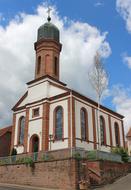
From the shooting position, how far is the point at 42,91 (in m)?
34.7

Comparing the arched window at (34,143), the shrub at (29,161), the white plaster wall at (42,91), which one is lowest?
the shrub at (29,161)

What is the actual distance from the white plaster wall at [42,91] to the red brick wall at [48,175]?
10.5 meters

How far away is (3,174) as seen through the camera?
28.1 metres

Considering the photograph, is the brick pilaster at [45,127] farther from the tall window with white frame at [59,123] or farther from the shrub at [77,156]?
the shrub at [77,156]

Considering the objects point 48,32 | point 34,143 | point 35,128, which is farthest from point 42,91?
point 48,32

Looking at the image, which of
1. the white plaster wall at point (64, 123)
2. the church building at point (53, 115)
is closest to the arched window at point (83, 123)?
the church building at point (53, 115)

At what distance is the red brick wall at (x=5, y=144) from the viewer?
38.4m

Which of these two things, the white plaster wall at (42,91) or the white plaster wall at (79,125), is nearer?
the white plaster wall at (79,125)

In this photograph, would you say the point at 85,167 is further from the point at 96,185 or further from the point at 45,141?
the point at 45,141

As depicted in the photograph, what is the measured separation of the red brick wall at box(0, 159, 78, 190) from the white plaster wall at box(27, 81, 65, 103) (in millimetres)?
10508

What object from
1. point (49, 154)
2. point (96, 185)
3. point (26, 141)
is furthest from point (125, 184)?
point (26, 141)

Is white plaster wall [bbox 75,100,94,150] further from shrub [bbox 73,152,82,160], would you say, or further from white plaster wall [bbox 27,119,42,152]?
shrub [bbox 73,152,82,160]

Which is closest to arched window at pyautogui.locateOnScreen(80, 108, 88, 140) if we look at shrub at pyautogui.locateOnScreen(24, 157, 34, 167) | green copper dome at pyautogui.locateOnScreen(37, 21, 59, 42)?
shrub at pyautogui.locateOnScreen(24, 157, 34, 167)

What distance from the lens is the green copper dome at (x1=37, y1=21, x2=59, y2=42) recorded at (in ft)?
125
